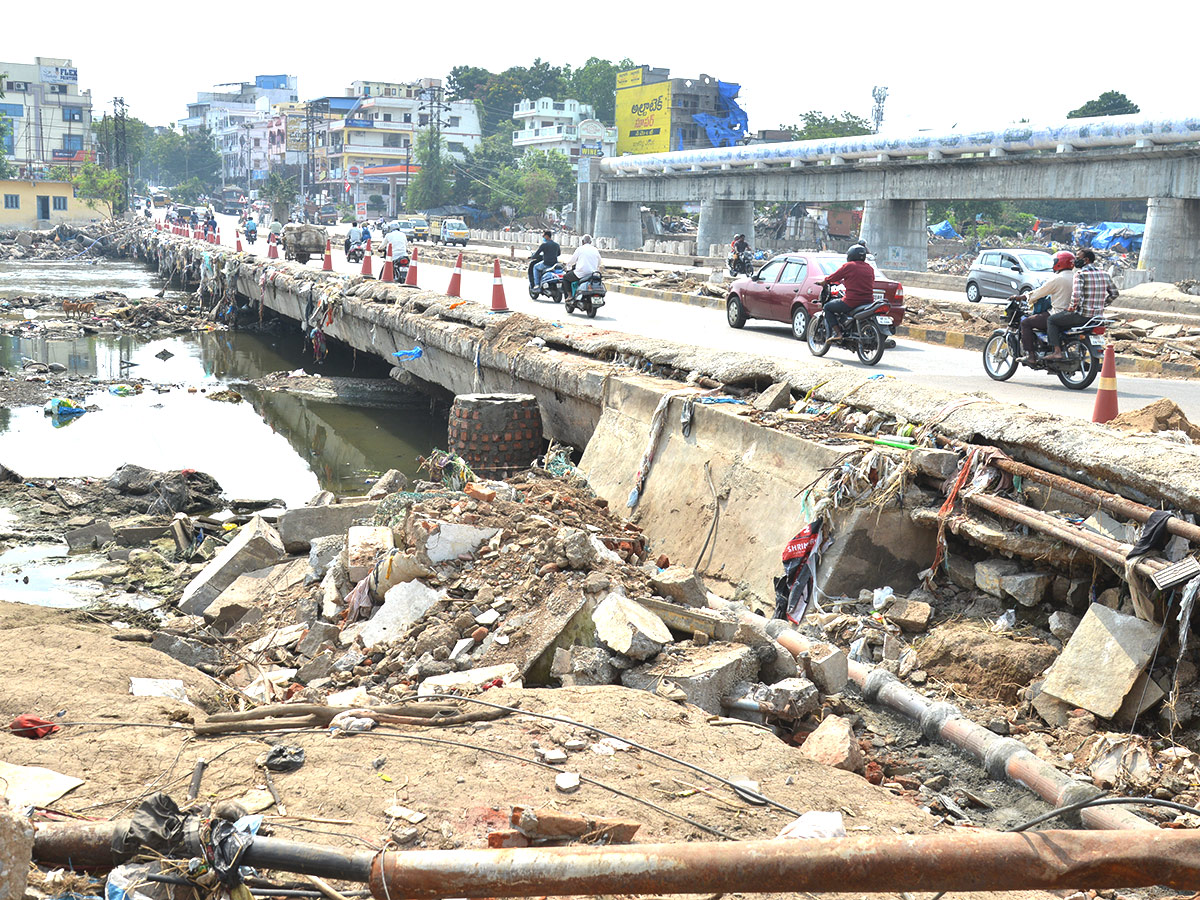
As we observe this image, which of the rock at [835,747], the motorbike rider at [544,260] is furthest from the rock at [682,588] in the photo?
the motorbike rider at [544,260]

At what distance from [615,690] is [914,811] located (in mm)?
1466

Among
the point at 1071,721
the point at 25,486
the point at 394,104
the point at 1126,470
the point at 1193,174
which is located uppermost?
the point at 394,104

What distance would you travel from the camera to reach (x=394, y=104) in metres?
100

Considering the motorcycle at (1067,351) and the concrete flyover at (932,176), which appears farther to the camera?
the concrete flyover at (932,176)

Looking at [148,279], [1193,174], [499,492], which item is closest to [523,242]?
[148,279]

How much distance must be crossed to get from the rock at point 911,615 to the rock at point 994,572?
0.33 meters

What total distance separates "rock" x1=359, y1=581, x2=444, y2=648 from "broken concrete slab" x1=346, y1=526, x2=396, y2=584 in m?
0.64

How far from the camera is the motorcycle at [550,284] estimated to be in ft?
60.1

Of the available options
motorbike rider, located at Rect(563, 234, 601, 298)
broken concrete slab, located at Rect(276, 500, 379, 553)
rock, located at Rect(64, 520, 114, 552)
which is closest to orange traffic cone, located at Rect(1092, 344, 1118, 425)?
broken concrete slab, located at Rect(276, 500, 379, 553)

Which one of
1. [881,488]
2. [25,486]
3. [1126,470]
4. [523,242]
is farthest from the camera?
[523,242]

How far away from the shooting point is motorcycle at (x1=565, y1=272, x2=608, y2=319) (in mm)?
16891

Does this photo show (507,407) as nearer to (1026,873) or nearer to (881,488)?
(881,488)

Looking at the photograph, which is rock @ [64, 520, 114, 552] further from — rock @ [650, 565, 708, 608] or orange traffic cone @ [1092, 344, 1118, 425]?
orange traffic cone @ [1092, 344, 1118, 425]

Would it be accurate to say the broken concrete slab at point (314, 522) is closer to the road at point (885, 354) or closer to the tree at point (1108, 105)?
the road at point (885, 354)
